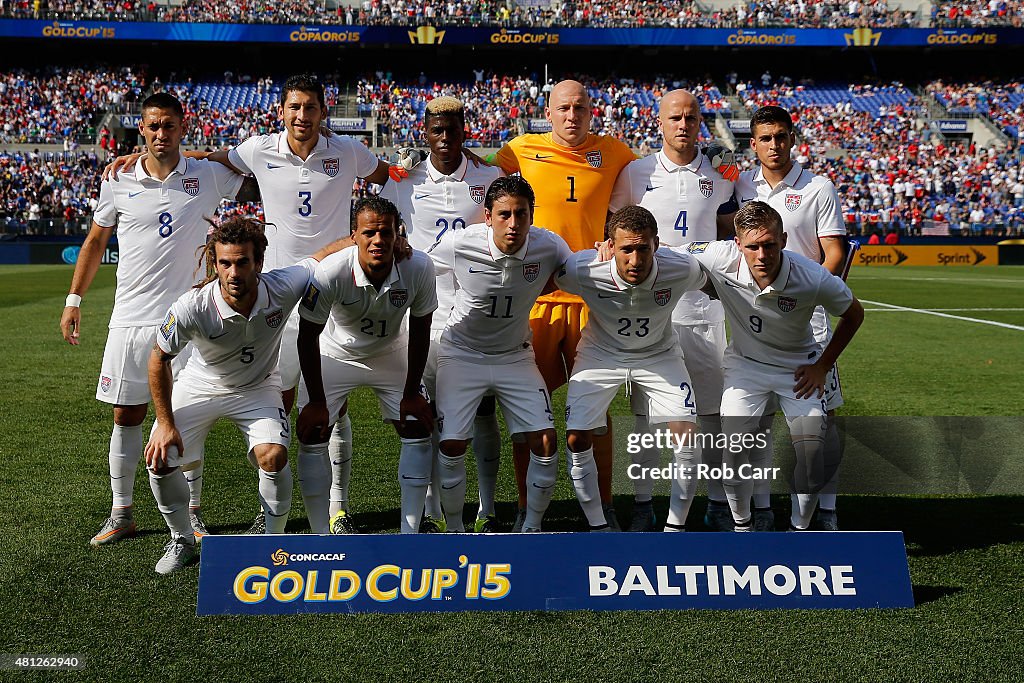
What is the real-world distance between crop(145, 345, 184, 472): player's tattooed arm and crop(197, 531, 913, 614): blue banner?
2.20 feet

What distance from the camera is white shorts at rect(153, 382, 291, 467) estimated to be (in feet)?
14.6

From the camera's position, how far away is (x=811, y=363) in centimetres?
→ 473

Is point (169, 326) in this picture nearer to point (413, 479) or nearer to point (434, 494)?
point (413, 479)

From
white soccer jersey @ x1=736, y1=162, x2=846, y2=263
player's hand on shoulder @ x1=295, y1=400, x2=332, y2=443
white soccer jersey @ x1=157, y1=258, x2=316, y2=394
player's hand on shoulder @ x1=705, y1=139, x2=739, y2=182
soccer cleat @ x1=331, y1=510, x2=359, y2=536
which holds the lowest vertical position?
soccer cleat @ x1=331, y1=510, x2=359, y2=536

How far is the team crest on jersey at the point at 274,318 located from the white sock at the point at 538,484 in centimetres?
143

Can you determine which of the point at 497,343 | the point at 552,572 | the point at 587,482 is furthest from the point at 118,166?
the point at 552,572

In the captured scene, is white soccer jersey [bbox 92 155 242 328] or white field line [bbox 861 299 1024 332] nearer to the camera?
white soccer jersey [bbox 92 155 242 328]

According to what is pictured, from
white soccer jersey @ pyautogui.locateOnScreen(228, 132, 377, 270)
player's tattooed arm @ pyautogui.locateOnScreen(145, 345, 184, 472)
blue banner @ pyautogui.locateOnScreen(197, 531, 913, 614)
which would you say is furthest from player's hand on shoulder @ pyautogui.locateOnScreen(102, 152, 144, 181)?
blue banner @ pyautogui.locateOnScreen(197, 531, 913, 614)

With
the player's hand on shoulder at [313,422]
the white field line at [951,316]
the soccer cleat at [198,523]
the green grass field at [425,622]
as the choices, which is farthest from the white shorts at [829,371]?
the white field line at [951,316]

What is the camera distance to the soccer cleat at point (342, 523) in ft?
16.3

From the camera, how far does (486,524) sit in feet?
16.6

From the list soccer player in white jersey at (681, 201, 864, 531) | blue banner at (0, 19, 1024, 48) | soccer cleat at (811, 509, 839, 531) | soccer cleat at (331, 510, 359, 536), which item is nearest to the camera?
soccer player in white jersey at (681, 201, 864, 531)

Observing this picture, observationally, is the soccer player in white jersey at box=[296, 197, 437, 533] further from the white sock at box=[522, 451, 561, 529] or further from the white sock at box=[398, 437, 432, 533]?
the white sock at box=[522, 451, 561, 529]

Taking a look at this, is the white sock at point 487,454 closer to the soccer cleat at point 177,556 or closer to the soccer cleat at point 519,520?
the soccer cleat at point 519,520
